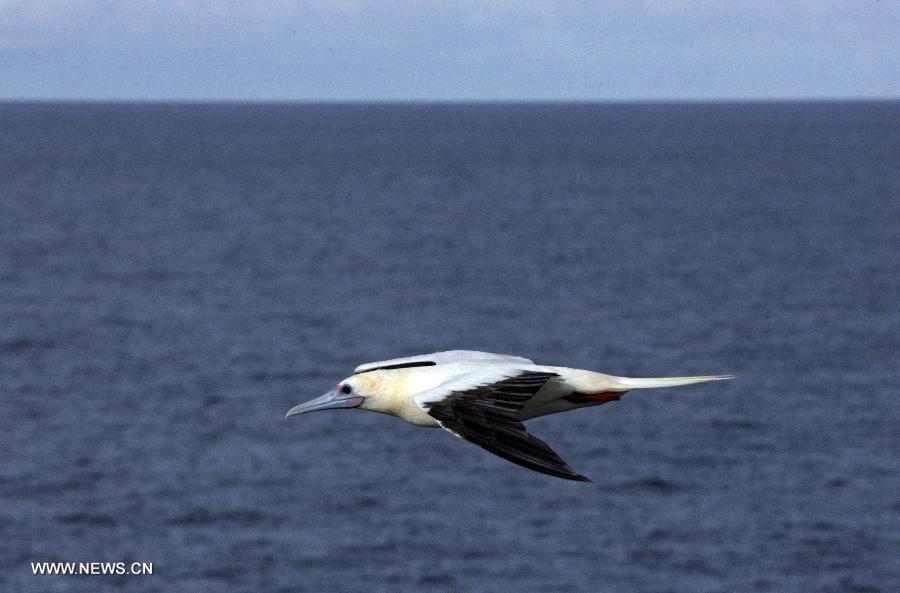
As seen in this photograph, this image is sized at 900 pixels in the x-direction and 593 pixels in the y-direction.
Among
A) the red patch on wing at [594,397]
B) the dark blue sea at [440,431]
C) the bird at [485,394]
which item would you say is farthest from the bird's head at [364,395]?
the dark blue sea at [440,431]

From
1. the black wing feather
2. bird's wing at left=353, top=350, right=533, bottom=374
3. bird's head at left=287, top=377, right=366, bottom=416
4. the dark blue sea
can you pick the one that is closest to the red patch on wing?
bird's wing at left=353, top=350, right=533, bottom=374

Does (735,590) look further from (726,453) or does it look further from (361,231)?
(361,231)

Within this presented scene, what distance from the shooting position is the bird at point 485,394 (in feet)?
30.0

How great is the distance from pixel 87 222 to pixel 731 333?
105 meters

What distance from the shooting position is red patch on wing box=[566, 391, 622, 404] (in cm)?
1086

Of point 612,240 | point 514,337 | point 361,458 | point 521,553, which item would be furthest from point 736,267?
point 521,553

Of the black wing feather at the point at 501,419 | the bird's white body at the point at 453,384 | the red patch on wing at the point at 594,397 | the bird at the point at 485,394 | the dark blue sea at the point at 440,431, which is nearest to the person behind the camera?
the black wing feather at the point at 501,419

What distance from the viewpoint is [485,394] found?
385 inches

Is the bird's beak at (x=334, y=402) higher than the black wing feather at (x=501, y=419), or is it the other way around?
the black wing feather at (x=501, y=419)

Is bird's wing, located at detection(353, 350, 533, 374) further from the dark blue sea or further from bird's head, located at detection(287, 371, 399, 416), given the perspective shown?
the dark blue sea

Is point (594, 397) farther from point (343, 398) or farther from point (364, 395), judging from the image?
point (343, 398)

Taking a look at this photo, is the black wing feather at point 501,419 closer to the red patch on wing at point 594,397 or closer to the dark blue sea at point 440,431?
the red patch on wing at point 594,397

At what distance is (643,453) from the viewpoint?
74.1 metres

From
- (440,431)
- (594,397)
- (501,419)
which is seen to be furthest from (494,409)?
(440,431)
